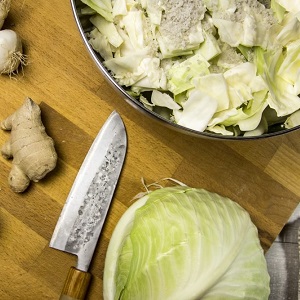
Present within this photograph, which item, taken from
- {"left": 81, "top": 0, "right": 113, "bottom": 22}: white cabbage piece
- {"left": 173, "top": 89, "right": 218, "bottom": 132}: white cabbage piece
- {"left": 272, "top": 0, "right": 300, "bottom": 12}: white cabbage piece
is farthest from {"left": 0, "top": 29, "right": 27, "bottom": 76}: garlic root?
{"left": 272, "top": 0, "right": 300, "bottom": 12}: white cabbage piece

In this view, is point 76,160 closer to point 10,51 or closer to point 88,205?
point 88,205

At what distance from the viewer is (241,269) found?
1.29 m

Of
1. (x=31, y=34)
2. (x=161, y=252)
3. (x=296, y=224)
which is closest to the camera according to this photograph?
(x=161, y=252)

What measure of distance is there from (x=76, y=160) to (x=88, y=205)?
4.8 inches

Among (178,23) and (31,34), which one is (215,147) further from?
(31,34)

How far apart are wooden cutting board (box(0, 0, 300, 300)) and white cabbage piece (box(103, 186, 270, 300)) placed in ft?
0.21

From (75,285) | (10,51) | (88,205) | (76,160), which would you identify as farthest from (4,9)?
Answer: (75,285)

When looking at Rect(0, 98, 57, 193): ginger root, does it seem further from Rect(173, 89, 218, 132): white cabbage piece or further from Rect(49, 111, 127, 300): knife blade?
Rect(173, 89, 218, 132): white cabbage piece

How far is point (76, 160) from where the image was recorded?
4.52 ft

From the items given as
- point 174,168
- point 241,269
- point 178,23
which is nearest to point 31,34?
point 178,23

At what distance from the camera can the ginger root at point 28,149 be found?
1303 mm

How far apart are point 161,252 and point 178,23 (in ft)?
1.71

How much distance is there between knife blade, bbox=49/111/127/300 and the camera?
1.33 m

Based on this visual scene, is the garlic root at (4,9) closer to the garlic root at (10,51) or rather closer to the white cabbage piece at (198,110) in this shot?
the garlic root at (10,51)
